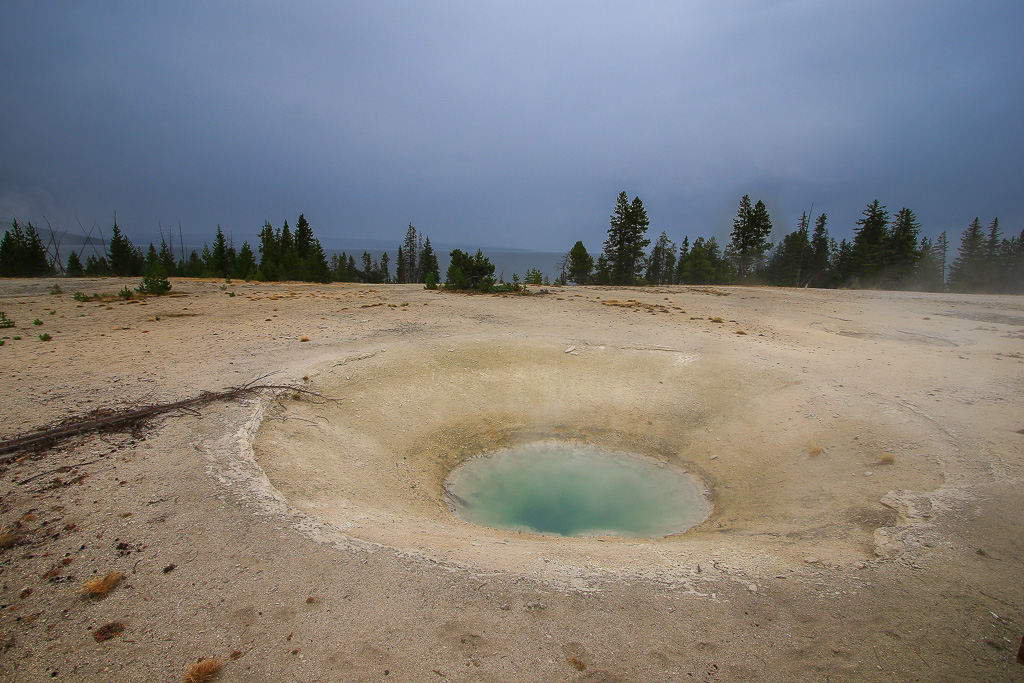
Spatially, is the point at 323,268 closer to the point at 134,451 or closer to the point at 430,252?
the point at 430,252

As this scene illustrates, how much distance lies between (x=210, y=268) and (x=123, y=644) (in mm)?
62629

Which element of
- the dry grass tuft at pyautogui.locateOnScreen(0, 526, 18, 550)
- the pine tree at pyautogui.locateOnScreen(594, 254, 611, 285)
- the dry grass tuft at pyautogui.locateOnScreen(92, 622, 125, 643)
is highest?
the pine tree at pyautogui.locateOnScreen(594, 254, 611, 285)

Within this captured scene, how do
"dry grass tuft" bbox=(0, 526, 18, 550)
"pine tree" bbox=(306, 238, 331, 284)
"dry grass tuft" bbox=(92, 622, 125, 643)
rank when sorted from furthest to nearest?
"pine tree" bbox=(306, 238, 331, 284) → "dry grass tuft" bbox=(0, 526, 18, 550) → "dry grass tuft" bbox=(92, 622, 125, 643)

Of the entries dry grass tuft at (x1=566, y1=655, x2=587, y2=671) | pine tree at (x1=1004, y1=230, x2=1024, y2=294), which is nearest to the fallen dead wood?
dry grass tuft at (x1=566, y1=655, x2=587, y2=671)

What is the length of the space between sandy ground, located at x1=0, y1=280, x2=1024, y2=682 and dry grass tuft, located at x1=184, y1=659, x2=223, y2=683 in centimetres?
6

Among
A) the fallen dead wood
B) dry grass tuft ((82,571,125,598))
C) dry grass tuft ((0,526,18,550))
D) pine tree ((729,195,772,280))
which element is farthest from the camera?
pine tree ((729,195,772,280))

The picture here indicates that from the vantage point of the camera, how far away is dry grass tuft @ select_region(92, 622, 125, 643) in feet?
7.82

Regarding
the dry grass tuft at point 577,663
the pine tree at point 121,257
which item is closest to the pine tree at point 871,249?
the dry grass tuft at point 577,663

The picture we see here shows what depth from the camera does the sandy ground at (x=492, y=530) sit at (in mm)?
2504

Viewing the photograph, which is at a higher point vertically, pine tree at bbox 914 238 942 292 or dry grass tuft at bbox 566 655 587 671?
pine tree at bbox 914 238 942 292

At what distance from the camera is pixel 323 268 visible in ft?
170

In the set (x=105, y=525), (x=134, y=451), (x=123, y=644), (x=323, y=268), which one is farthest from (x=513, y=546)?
(x=323, y=268)

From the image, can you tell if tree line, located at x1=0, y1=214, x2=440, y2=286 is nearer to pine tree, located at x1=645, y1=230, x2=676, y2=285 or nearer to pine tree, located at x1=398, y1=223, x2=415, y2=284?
pine tree, located at x1=398, y1=223, x2=415, y2=284

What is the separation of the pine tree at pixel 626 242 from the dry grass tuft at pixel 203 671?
1707 inches
